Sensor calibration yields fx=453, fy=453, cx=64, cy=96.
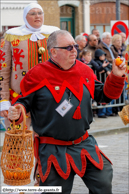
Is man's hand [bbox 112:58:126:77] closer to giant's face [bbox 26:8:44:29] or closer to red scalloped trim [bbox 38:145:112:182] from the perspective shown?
red scalloped trim [bbox 38:145:112:182]

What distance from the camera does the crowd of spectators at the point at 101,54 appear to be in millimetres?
10543

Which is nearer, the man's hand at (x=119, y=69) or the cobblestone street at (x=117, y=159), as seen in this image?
the man's hand at (x=119, y=69)

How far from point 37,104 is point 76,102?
329 millimetres

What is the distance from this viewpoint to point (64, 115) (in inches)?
144

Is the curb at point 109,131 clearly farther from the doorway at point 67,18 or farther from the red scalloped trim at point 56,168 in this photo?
the doorway at point 67,18

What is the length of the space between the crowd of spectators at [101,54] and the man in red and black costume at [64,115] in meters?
6.49

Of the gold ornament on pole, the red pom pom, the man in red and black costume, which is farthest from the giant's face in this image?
the red pom pom

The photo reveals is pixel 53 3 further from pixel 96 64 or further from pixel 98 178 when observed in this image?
pixel 98 178

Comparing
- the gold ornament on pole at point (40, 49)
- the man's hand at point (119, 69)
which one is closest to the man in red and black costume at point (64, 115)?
the man's hand at point (119, 69)

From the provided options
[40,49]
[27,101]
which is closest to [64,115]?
[27,101]

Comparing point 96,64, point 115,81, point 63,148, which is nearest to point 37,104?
point 63,148

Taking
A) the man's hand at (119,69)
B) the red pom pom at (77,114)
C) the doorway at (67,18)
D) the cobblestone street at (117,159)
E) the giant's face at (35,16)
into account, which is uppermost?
the doorway at (67,18)

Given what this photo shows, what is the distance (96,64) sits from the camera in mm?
10586

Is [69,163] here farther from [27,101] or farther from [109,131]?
[109,131]
